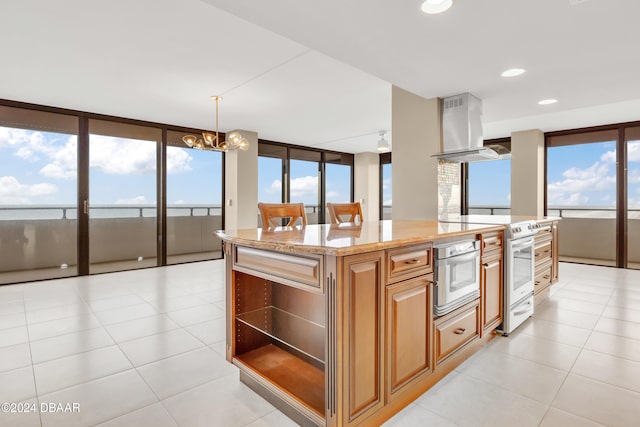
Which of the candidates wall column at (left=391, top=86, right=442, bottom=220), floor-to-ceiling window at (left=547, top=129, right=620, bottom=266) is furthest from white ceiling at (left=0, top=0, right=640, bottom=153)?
floor-to-ceiling window at (left=547, top=129, right=620, bottom=266)

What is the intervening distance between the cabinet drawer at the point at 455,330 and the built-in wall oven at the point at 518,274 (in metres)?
0.53

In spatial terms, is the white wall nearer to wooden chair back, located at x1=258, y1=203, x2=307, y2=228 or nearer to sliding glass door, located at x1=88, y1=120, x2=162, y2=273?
sliding glass door, located at x1=88, y1=120, x2=162, y2=273

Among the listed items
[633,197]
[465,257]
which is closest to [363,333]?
[465,257]

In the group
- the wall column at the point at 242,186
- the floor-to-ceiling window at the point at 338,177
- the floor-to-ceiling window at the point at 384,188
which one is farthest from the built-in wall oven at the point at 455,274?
the floor-to-ceiling window at the point at 384,188

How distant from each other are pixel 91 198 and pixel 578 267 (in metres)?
7.84

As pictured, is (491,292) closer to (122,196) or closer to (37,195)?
(122,196)

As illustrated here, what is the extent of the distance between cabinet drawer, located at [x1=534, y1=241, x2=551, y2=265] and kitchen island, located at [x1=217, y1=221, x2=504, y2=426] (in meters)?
1.31

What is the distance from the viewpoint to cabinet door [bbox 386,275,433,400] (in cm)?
148

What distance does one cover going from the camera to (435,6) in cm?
190

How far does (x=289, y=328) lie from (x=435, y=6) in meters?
2.08

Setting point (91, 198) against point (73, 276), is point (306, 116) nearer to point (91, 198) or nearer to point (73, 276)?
point (91, 198)

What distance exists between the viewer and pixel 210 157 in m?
6.39

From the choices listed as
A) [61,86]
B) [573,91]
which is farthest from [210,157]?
[573,91]

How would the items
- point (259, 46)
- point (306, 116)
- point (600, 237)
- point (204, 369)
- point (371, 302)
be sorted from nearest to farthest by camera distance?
1. point (371, 302)
2. point (204, 369)
3. point (259, 46)
4. point (306, 116)
5. point (600, 237)
